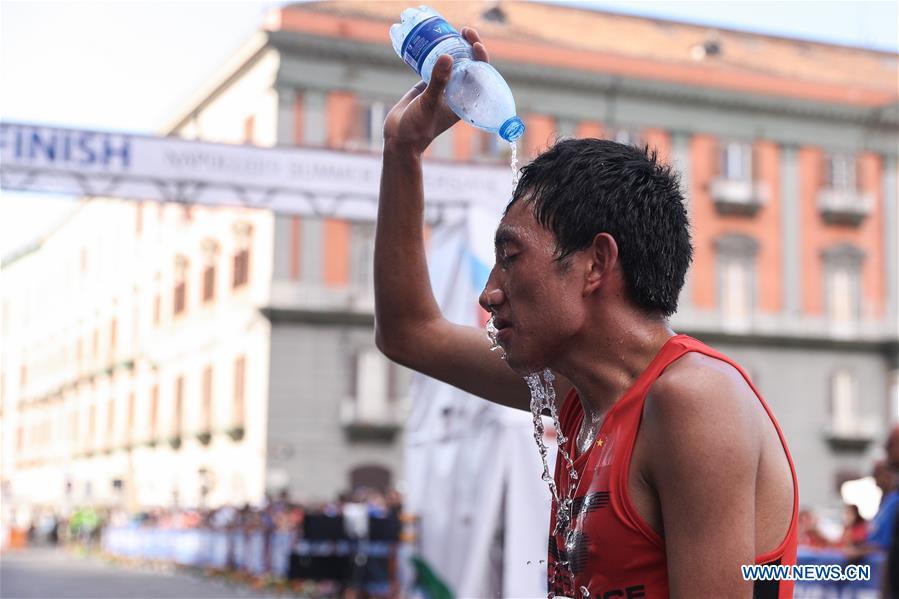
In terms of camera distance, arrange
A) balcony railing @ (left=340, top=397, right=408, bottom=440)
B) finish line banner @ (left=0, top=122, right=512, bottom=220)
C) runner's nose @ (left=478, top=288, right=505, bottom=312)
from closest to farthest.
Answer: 1. runner's nose @ (left=478, top=288, right=505, bottom=312)
2. finish line banner @ (left=0, top=122, right=512, bottom=220)
3. balcony railing @ (left=340, top=397, right=408, bottom=440)

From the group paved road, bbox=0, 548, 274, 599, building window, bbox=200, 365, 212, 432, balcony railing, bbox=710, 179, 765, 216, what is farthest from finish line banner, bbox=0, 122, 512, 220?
balcony railing, bbox=710, 179, 765, 216

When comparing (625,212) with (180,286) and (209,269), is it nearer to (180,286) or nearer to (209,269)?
(209,269)

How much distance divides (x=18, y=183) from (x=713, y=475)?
40.1 ft

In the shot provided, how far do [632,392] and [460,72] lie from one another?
0.78 metres

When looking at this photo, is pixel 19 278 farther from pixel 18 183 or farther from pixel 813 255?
pixel 18 183

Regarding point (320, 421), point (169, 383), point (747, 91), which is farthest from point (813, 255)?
point (169, 383)

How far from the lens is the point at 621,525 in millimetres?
1778

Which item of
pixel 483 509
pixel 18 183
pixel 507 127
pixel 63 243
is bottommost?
pixel 483 509

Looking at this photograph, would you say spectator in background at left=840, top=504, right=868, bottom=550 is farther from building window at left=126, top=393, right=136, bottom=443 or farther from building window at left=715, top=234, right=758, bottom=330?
building window at left=126, top=393, right=136, bottom=443

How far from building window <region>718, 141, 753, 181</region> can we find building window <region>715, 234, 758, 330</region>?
1.87m

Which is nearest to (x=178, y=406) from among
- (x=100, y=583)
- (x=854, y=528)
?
(x=100, y=583)

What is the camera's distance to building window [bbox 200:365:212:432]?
40594 mm

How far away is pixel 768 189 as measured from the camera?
41.0 meters

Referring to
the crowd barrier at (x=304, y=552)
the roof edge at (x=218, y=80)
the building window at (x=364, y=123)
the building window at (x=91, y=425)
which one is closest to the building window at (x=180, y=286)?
the roof edge at (x=218, y=80)
